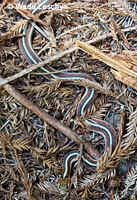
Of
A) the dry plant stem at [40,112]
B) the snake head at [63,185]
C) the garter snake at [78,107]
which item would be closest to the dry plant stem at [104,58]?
the garter snake at [78,107]

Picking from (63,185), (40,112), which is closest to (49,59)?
(40,112)

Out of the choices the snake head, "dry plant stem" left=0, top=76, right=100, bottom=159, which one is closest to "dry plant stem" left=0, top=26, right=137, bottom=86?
"dry plant stem" left=0, top=76, right=100, bottom=159

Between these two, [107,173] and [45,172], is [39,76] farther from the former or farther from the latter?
[107,173]

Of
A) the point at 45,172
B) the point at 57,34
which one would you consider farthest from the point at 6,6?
the point at 45,172

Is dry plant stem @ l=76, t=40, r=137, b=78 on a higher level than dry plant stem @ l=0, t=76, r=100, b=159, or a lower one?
higher

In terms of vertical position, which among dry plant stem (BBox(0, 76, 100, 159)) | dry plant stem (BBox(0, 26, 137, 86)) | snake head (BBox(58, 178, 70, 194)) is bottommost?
snake head (BBox(58, 178, 70, 194))

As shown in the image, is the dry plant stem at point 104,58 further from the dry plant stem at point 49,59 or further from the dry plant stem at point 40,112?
the dry plant stem at point 40,112

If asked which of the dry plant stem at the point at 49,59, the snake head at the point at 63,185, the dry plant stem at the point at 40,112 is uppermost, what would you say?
the dry plant stem at the point at 49,59

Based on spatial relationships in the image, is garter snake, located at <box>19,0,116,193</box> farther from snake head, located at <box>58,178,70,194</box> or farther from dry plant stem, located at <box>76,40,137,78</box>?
dry plant stem, located at <box>76,40,137,78</box>

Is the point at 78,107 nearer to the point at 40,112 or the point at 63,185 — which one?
the point at 40,112
